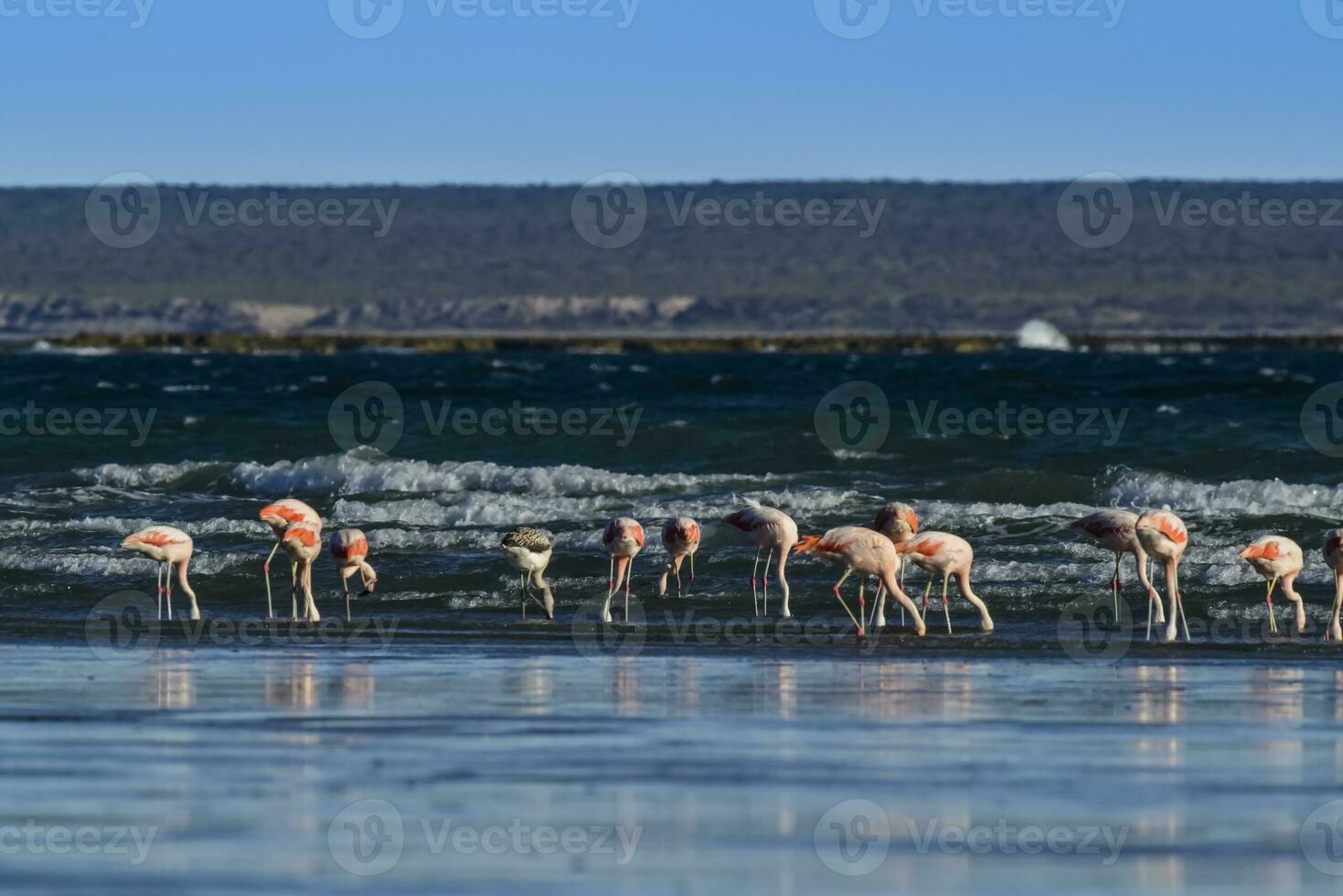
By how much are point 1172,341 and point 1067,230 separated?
96.1 ft

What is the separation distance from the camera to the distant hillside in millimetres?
144125

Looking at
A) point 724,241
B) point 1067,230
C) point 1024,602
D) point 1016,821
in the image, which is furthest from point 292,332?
point 1016,821

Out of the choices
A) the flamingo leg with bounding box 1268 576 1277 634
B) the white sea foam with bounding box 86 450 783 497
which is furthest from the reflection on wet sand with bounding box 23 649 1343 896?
the white sea foam with bounding box 86 450 783 497

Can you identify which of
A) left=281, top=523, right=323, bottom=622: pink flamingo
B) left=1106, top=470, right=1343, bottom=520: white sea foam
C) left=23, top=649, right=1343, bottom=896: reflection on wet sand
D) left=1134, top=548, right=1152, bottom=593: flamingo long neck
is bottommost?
left=23, top=649, right=1343, bottom=896: reflection on wet sand

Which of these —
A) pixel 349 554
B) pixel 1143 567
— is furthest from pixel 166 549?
pixel 1143 567

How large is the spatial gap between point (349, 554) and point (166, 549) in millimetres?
1436

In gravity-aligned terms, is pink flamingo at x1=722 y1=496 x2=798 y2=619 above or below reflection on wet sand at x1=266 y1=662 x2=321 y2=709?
above

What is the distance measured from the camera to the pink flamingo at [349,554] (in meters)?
18.5

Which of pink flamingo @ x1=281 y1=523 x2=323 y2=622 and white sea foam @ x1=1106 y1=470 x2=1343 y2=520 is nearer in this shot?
pink flamingo @ x1=281 y1=523 x2=323 y2=622

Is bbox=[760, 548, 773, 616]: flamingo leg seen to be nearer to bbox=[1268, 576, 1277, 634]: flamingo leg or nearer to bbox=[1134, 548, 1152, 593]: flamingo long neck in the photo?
bbox=[1134, 548, 1152, 593]: flamingo long neck

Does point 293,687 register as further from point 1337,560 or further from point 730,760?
point 1337,560

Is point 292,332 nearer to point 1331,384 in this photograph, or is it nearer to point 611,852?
point 1331,384

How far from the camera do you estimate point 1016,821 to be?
320 inches

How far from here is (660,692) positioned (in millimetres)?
12234
